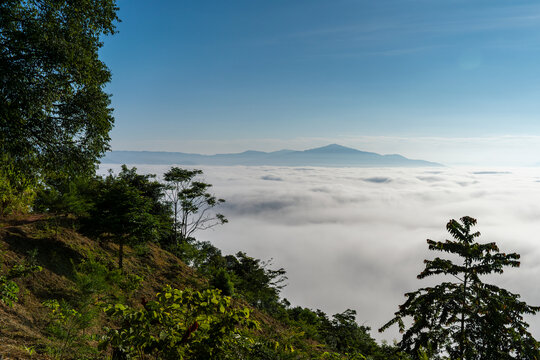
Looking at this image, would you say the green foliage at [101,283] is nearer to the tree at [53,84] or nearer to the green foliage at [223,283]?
the tree at [53,84]

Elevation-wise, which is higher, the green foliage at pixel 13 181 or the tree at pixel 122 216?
Result: the green foliage at pixel 13 181

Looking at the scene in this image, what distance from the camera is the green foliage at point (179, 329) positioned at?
3094 millimetres

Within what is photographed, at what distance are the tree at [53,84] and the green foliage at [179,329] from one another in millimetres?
8291

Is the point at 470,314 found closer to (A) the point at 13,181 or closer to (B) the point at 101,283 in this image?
(B) the point at 101,283

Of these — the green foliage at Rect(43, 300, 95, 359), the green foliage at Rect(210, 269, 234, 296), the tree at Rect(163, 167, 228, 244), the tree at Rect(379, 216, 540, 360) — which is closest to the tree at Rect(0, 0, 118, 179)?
the green foliage at Rect(43, 300, 95, 359)

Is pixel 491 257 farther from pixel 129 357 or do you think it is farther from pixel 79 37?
pixel 79 37

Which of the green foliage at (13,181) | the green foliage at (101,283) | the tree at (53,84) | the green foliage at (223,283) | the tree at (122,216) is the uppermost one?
the tree at (53,84)

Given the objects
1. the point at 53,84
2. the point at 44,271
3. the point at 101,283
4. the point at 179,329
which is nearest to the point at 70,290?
the point at 44,271

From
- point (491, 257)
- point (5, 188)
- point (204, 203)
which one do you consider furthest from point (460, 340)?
point (204, 203)

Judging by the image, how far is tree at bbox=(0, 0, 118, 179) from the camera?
806 centimetres

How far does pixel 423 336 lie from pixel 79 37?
1548 cm

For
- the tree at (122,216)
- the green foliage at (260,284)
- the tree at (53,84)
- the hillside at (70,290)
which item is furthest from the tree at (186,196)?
the tree at (53,84)

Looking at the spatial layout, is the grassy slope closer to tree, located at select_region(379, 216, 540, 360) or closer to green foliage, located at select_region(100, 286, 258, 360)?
green foliage, located at select_region(100, 286, 258, 360)

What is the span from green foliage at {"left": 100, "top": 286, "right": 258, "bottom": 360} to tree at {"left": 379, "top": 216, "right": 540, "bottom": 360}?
7.77 m
